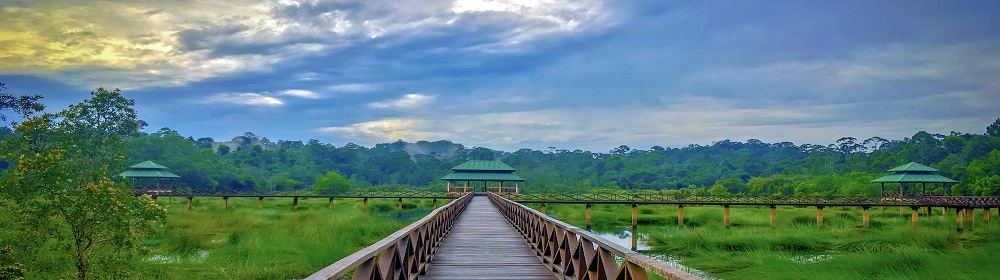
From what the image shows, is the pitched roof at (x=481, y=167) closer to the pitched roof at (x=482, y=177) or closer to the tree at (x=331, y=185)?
the pitched roof at (x=482, y=177)

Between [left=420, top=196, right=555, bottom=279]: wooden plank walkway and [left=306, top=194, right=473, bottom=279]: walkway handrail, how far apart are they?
1.14ft

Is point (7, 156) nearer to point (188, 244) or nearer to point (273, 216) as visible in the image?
point (188, 244)

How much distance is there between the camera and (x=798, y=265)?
14.1m

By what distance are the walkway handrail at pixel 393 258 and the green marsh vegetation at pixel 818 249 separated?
7899 mm

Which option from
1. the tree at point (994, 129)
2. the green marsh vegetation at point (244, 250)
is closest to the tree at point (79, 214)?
the green marsh vegetation at point (244, 250)

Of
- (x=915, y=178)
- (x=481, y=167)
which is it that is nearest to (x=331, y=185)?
(x=481, y=167)

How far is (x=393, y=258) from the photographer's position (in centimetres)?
600

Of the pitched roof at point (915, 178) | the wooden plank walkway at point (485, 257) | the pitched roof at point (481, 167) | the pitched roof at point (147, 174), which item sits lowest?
the wooden plank walkway at point (485, 257)

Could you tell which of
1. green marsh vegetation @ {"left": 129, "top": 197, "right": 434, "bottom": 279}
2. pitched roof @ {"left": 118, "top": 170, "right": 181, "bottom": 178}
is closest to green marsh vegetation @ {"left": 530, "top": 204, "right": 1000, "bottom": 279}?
green marsh vegetation @ {"left": 129, "top": 197, "right": 434, "bottom": 279}

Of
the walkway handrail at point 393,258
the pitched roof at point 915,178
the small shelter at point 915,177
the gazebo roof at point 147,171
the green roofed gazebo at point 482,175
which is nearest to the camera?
the walkway handrail at point 393,258

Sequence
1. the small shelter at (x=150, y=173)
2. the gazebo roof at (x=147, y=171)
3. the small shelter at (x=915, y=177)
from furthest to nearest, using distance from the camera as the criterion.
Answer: the gazebo roof at (x=147, y=171) → the small shelter at (x=150, y=173) → the small shelter at (x=915, y=177)

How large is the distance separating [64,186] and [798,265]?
14098mm

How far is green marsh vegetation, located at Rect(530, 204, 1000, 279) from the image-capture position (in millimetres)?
13609

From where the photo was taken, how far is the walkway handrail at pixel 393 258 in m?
4.19
